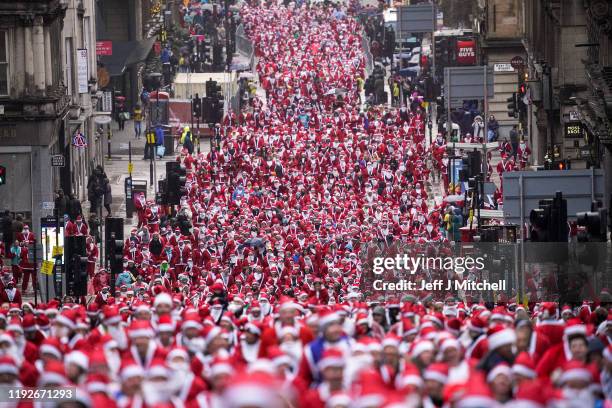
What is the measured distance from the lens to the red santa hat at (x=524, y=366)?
1892 centimetres

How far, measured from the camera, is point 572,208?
39031 millimetres

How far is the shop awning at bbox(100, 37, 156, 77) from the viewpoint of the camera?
80.6m

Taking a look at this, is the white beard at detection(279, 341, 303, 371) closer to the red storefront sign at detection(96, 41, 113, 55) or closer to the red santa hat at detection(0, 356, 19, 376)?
the red santa hat at detection(0, 356, 19, 376)

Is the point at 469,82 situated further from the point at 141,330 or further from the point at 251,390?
the point at 251,390

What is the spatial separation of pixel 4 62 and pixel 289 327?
33.7 metres

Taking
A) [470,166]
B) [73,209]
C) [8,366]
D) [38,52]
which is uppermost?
[38,52]

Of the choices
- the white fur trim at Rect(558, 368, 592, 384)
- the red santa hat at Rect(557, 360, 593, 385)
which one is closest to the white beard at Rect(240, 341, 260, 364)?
the red santa hat at Rect(557, 360, 593, 385)

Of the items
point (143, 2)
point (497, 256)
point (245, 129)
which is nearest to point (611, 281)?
point (497, 256)

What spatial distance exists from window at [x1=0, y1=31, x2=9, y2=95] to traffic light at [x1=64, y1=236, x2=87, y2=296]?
14.2 m

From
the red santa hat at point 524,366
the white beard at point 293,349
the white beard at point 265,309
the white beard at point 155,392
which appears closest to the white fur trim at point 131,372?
the white beard at point 155,392

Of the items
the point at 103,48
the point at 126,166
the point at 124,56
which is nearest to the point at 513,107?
the point at 126,166

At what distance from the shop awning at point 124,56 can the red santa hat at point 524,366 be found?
59628mm

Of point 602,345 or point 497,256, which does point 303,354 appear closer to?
point 602,345

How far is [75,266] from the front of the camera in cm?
3959
